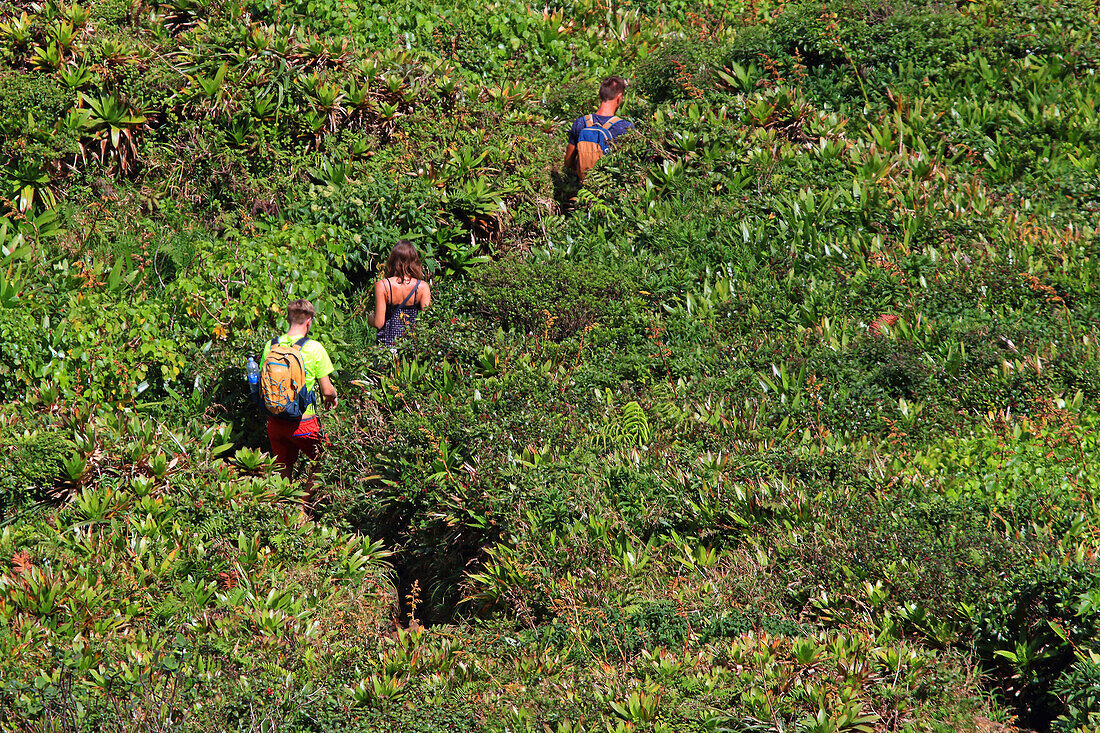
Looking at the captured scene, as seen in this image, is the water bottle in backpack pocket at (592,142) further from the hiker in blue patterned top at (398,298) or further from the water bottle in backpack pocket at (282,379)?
the water bottle in backpack pocket at (282,379)

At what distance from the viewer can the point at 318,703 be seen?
4.94 metres

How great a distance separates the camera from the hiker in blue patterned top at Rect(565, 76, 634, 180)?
31.7 ft

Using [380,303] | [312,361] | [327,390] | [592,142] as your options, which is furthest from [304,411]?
[592,142]

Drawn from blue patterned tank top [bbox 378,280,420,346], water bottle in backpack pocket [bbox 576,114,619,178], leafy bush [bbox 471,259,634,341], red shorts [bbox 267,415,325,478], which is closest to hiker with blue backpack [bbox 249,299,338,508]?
red shorts [bbox 267,415,325,478]

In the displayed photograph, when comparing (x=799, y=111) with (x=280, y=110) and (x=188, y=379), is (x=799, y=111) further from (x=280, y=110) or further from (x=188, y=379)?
(x=188, y=379)

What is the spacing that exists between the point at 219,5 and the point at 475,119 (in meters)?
3.07

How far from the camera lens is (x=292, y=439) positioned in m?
7.26

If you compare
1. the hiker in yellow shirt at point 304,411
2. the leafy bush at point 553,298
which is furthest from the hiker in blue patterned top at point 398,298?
the hiker in yellow shirt at point 304,411

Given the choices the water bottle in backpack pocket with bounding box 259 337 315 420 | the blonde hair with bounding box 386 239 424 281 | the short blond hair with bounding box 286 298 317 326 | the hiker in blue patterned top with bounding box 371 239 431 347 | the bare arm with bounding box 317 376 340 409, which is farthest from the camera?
the hiker in blue patterned top with bounding box 371 239 431 347

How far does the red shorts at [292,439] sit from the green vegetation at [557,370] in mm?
153

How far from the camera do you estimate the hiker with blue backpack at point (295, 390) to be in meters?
6.77

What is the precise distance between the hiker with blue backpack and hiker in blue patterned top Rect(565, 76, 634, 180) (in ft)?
12.5

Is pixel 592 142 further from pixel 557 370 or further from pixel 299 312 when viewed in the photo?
pixel 299 312

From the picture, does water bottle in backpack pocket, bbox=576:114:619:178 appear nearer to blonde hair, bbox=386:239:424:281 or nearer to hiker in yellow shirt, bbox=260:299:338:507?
blonde hair, bbox=386:239:424:281
